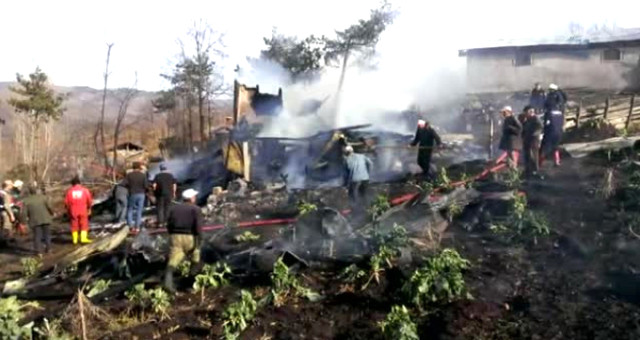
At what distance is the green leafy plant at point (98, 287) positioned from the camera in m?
9.61

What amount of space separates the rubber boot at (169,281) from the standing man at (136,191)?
4.51 metres

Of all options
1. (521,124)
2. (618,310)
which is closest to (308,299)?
(618,310)

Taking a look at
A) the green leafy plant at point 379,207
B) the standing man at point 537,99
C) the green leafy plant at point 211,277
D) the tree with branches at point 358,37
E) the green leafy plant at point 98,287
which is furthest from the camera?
the tree with branches at point 358,37

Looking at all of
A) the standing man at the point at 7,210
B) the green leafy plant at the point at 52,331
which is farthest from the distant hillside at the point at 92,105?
the green leafy plant at the point at 52,331

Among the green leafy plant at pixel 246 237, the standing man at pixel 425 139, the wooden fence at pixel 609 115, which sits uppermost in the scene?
the wooden fence at pixel 609 115

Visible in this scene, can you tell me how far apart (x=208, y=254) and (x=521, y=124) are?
7.18m

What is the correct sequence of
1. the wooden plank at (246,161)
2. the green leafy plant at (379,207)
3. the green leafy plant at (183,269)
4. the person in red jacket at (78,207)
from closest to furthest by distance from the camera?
the green leafy plant at (183,269)
the green leafy plant at (379,207)
the person in red jacket at (78,207)
the wooden plank at (246,161)

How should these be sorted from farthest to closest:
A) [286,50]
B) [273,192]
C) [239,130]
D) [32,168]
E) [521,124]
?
[286,50] → [32,168] → [239,130] → [273,192] → [521,124]

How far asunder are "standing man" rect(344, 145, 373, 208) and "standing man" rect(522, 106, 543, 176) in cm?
316

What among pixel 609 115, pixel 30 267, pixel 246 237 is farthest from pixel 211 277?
pixel 609 115

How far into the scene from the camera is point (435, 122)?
3141 cm

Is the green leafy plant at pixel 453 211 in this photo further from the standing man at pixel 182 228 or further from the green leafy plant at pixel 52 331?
the green leafy plant at pixel 52 331

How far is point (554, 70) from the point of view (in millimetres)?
34500

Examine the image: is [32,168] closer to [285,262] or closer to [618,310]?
[285,262]
